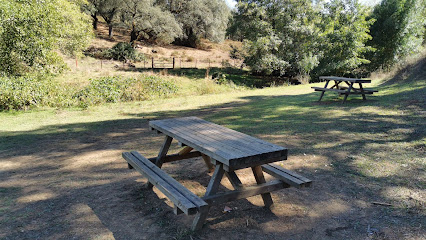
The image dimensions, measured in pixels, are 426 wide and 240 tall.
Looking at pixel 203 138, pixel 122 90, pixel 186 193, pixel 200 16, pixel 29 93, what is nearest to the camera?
pixel 186 193

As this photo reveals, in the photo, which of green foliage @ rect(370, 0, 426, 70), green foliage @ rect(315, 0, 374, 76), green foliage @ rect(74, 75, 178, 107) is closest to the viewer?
green foliage @ rect(74, 75, 178, 107)

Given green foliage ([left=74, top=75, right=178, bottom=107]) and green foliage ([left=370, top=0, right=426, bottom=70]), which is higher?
green foliage ([left=370, top=0, right=426, bottom=70])

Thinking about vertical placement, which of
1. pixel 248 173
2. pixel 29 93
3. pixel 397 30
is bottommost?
pixel 248 173

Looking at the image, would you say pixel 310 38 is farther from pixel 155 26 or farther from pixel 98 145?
pixel 98 145

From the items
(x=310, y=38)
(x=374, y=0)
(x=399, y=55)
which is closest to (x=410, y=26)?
(x=399, y=55)

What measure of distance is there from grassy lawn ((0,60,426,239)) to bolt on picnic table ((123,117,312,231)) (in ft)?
1.13

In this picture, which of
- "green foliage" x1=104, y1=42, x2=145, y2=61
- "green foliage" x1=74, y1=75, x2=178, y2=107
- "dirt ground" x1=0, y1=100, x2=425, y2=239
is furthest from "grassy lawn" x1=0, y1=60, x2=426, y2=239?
"green foliage" x1=104, y1=42, x2=145, y2=61

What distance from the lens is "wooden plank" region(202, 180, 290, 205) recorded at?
3082 millimetres

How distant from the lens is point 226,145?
3203mm

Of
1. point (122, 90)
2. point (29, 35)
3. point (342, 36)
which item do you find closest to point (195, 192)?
point (122, 90)

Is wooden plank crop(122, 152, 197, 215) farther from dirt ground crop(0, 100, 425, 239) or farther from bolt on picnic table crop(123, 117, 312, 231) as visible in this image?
dirt ground crop(0, 100, 425, 239)

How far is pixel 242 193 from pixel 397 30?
2784 cm

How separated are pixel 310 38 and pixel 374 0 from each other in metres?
19.1

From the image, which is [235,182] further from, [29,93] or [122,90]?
[122,90]
